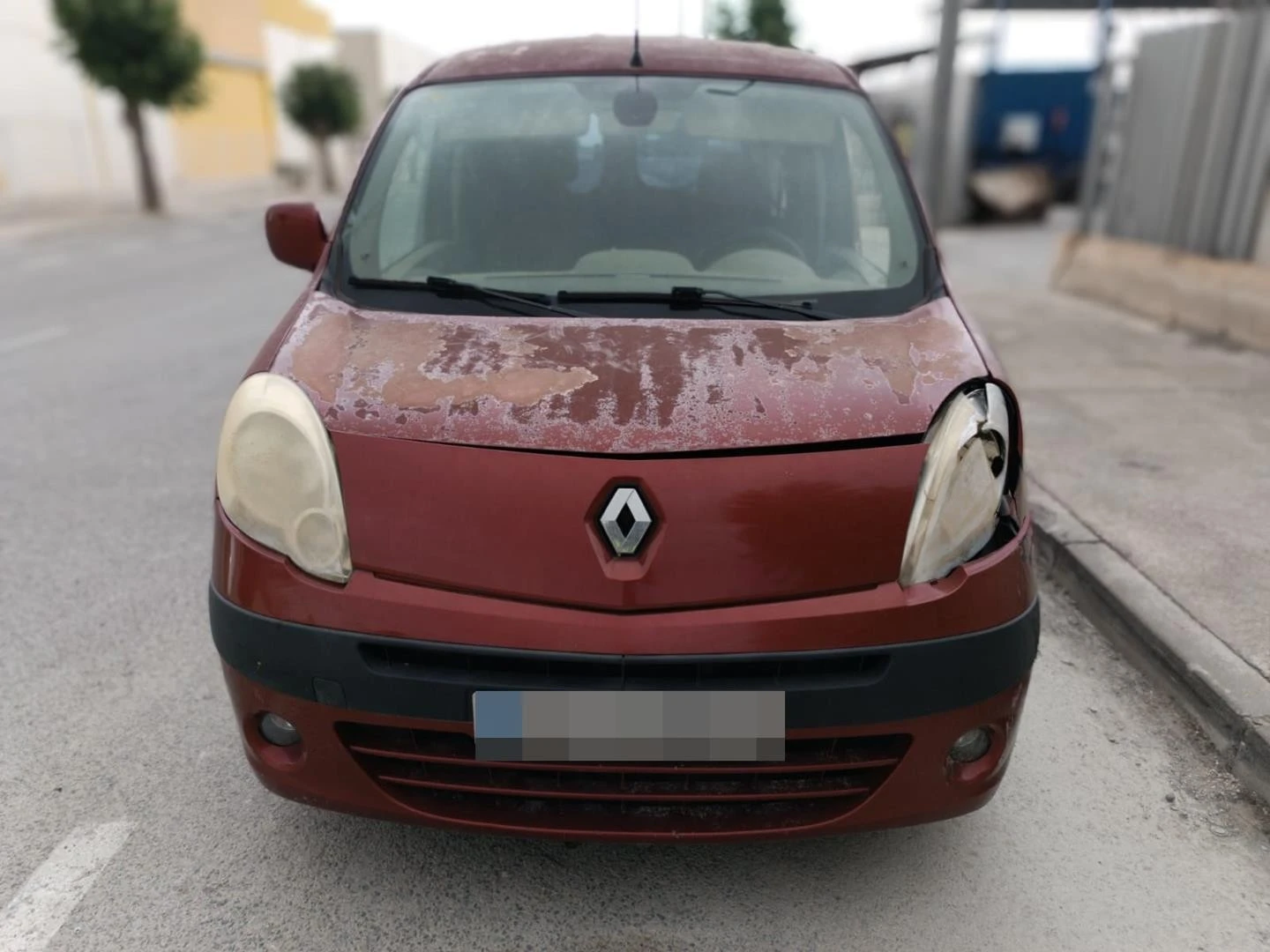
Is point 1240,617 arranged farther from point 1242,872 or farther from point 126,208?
point 126,208

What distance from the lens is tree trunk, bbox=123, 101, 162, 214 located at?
24.2m

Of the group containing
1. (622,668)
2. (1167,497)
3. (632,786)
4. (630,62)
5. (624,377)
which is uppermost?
(630,62)

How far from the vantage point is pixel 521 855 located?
2.32m

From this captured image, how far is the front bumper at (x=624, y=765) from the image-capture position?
1.86 metres

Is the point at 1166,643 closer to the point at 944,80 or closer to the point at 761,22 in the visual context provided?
the point at 944,80

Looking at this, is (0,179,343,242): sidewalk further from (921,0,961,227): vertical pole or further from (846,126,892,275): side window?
(846,126,892,275): side window

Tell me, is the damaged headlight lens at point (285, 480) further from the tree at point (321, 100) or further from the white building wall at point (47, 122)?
the tree at point (321, 100)

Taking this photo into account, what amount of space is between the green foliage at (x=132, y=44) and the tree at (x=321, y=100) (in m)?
16.4

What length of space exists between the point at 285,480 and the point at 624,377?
27.6 inches

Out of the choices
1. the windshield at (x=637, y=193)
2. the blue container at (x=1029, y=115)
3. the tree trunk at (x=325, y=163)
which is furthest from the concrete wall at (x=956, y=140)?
the tree trunk at (x=325, y=163)

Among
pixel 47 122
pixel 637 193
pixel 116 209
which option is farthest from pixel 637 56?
pixel 47 122

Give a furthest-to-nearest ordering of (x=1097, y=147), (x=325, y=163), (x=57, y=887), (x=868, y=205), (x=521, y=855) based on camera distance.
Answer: (x=325, y=163), (x=1097, y=147), (x=868, y=205), (x=521, y=855), (x=57, y=887)

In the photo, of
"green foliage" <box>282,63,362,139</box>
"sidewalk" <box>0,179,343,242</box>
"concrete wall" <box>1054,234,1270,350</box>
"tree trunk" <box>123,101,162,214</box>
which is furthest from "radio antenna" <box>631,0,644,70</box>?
"green foliage" <box>282,63,362,139</box>

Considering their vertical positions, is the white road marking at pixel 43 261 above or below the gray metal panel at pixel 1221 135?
below
